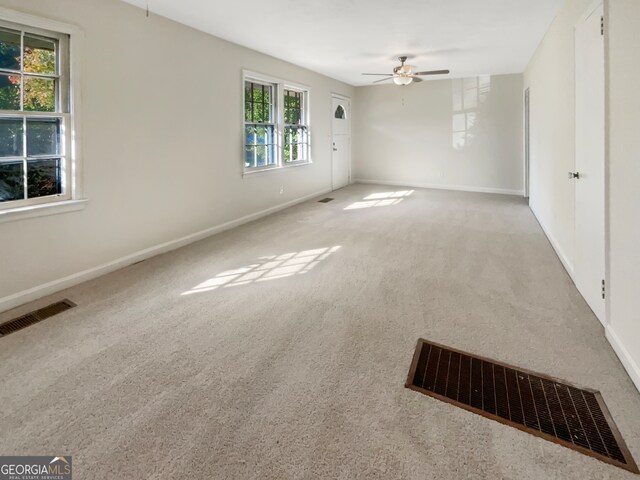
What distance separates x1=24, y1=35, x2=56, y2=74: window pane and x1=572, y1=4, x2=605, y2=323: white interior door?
3984 millimetres

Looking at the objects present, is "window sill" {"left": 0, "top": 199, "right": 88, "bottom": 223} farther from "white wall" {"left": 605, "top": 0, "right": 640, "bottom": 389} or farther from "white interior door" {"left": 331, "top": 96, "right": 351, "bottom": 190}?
"white interior door" {"left": 331, "top": 96, "right": 351, "bottom": 190}

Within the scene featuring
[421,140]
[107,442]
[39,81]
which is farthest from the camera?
[421,140]

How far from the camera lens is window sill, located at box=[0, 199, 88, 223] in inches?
109

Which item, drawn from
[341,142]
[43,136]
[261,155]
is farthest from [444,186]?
[43,136]

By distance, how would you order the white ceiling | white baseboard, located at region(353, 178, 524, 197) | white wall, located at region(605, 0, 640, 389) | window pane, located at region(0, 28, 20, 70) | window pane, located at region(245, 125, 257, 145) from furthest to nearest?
white baseboard, located at region(353, 178, 524, 197) → window pane, located at region(245, 125, 257, 145) → the white ceiling → window pane, located at region(0, 28, 20, 70) → white wall, located at region(605, 0, 640, 389)

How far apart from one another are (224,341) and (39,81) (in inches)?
101

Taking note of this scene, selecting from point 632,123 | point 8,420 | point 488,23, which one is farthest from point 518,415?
point 488,23

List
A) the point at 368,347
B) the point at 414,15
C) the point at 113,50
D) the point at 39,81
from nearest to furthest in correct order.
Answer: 1. the point at 368,347
2. the point at 39,81
3. the point at 113,50
4. the point at 414,15

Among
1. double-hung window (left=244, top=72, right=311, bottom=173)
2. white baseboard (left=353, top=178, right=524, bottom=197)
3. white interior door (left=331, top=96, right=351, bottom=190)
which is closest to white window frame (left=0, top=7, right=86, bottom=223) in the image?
double-hung window (left=244, top=72, right=311, bottom=173)

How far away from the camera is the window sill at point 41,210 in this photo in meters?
2.78

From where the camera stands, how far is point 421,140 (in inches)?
348

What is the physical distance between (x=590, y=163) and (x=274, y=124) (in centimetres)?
463

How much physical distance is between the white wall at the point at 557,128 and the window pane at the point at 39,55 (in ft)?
13.5

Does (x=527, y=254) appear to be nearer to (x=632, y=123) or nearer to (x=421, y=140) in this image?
(x=632, y=123)
